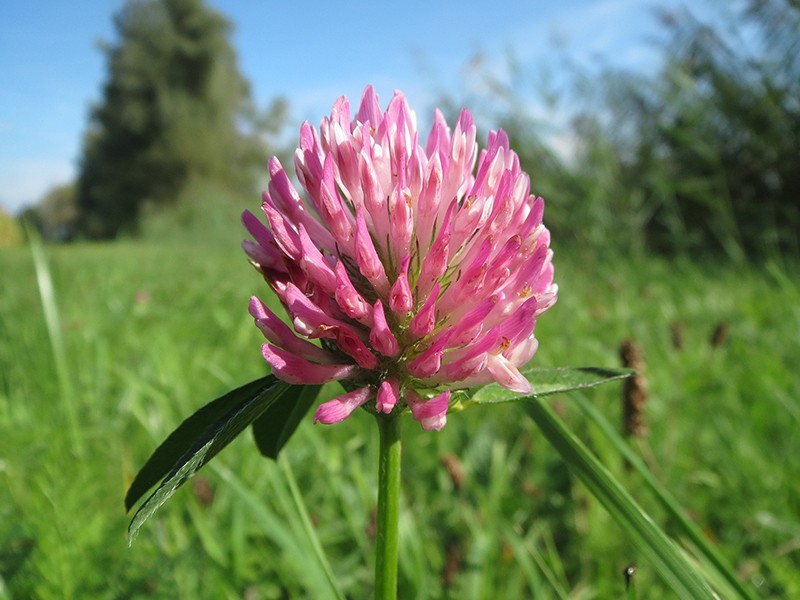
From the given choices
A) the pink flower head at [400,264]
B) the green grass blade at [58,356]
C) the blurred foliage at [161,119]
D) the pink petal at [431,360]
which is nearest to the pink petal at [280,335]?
the pink flower head at [400,264]

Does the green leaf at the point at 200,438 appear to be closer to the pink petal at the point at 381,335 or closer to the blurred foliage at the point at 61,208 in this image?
the pink petal at the point at 381,335

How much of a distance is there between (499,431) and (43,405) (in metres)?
1.21

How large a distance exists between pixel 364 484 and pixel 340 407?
83 cm

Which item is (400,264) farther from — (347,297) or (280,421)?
(280,421)

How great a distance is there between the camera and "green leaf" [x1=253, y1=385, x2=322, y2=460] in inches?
31.0

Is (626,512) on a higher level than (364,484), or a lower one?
lower

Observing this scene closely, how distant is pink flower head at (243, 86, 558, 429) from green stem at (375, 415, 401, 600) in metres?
0.04

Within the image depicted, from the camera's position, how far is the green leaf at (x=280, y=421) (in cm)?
79

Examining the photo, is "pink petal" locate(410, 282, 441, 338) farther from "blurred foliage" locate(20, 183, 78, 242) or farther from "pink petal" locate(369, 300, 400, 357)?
"blurred foliage" locate(20, 183, 78, 242)

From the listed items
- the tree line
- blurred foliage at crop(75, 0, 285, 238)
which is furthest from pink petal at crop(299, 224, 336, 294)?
blurred foliage at crop(75, 0, 285, 238)

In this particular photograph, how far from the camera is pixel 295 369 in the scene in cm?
64

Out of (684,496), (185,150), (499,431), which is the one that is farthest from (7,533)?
(185,150)

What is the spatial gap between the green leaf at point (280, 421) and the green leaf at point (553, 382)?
0.19 metres

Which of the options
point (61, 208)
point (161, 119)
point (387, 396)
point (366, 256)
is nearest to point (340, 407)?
point (387, 396)
